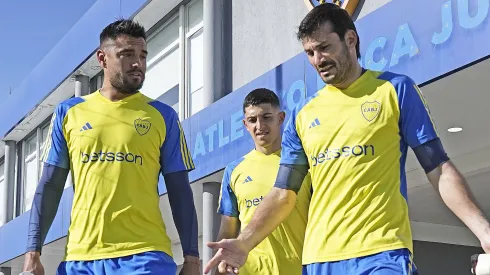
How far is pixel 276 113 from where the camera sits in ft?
22.4

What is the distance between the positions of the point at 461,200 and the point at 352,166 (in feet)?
1.93

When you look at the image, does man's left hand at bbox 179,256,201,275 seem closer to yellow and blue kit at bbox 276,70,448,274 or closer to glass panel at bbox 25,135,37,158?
yellow and blue kit at bbox 276,70,448,274

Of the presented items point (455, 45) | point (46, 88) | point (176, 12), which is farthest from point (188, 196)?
point (46, 88)

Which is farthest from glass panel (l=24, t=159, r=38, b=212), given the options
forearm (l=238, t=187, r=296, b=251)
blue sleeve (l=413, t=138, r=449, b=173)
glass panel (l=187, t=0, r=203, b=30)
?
blue sleeve (l=413, t=138, r=449, b=173)

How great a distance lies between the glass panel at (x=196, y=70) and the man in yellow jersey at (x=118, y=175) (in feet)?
32.7

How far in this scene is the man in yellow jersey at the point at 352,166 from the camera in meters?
4.06

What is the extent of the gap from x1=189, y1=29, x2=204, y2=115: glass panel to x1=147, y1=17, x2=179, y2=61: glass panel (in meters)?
0.78

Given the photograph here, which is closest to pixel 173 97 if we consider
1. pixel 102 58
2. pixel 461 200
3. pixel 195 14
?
pixel 195 14

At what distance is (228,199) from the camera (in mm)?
6957

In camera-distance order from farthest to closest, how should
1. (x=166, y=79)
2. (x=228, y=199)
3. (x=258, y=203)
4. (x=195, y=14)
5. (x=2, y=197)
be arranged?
(x=2, y=197), (x=166, y=79), (x=195, y=14), (x=228, y=199), (x=258, y=203)

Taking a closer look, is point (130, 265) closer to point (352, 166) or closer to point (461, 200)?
point (352, 166)

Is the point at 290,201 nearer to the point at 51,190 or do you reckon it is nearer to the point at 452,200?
the point at 452,200

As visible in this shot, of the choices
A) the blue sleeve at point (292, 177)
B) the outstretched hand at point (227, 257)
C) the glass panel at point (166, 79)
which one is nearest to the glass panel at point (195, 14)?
the glass panel at point (166, 79)

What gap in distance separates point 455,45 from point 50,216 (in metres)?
4.44
